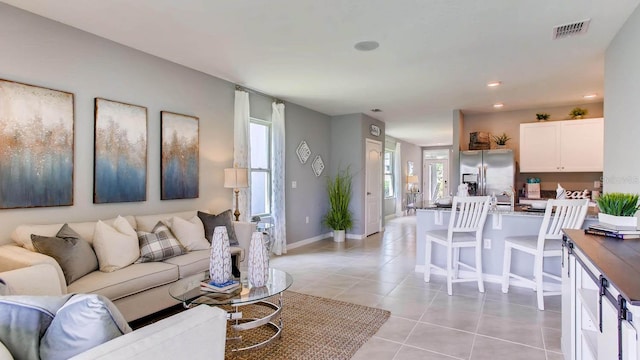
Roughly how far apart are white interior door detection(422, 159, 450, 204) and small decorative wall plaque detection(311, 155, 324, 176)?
731 centimetres

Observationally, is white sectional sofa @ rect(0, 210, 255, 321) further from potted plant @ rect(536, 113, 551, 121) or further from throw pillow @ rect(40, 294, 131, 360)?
potted plant @ rect(536, 113, 551, 121)

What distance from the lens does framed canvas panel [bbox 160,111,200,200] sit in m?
3.90

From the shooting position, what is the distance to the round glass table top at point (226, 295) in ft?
7.32

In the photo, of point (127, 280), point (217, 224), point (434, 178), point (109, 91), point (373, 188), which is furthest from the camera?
point (434, 178)

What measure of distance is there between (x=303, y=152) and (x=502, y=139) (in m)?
A: 3.67

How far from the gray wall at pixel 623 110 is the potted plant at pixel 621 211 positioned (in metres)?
0.83

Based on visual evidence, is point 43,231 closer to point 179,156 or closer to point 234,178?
point 179,156

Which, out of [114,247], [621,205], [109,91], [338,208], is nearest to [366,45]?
[621,205]

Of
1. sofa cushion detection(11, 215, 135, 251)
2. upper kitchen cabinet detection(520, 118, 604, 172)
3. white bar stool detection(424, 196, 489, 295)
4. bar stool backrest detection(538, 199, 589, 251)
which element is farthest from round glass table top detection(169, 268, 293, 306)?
upper kitchen cabinet detection(520, 118, 604, 172)

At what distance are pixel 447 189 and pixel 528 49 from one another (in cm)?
1011

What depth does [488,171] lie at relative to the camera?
614 cm

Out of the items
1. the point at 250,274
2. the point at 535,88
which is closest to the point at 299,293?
the point at 250,274

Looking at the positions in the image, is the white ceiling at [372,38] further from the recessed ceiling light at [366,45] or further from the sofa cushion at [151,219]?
the sofa cushion at [151,219]

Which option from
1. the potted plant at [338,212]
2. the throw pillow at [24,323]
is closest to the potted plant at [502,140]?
the potted plant at [338,212]
